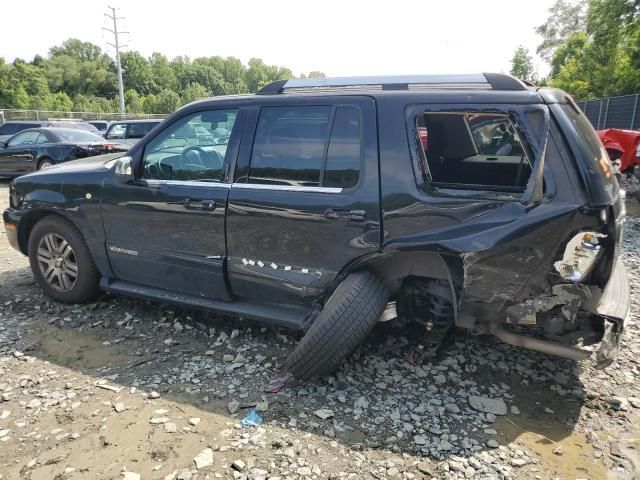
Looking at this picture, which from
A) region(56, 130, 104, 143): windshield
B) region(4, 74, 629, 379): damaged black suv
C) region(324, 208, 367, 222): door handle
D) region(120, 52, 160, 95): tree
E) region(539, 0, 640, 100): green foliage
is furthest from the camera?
region(120, 52, 160, 95): tree

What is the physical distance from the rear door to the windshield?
10.3m

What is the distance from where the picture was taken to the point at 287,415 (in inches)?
116

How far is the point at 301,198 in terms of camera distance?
3.27 metres

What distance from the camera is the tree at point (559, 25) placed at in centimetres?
5484

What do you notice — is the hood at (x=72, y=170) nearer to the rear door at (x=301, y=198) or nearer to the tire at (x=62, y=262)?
the tire at (x=62, y=262)

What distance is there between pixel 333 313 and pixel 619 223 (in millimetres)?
1797

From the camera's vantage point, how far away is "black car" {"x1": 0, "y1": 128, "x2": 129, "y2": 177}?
38.5 feet

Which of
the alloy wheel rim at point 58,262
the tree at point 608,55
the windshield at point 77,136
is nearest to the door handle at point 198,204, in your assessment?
the alloy wheel rim at point 58,262

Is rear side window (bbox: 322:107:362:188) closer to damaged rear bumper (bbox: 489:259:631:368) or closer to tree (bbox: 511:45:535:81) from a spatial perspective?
damaged rear bumper (bbox: 489:259:631:368)

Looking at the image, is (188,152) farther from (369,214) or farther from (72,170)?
(369,214)

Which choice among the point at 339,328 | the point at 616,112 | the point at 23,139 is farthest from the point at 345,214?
the point at 616,112

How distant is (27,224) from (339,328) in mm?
3386

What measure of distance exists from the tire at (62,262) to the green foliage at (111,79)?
5427 cm

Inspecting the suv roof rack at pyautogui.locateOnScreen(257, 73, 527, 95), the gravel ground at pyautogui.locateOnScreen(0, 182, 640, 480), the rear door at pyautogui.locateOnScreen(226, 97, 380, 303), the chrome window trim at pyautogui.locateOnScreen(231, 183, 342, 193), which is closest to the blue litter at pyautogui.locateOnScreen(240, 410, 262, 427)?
the gravel ground at pyautogui.locateOnScreen(0, 182, 640, 480)
